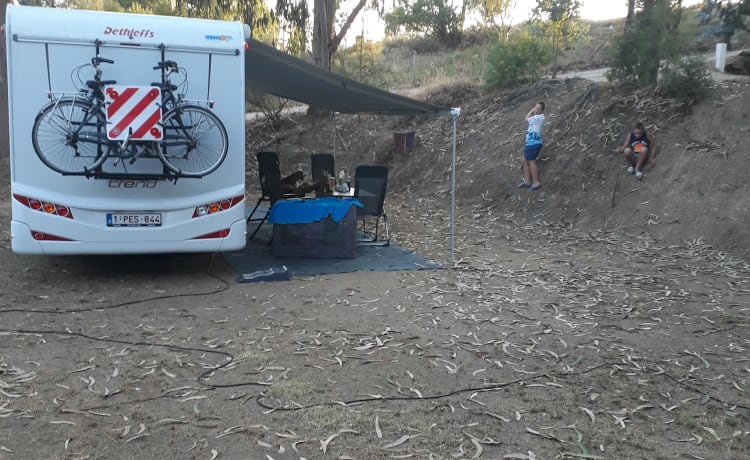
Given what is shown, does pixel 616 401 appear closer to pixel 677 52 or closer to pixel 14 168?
pixel 14 168

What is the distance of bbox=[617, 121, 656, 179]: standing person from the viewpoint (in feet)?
33.8

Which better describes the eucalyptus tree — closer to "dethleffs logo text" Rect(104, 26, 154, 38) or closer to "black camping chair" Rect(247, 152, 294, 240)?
"black camping chair" Rect(247, 152, 294, 240)

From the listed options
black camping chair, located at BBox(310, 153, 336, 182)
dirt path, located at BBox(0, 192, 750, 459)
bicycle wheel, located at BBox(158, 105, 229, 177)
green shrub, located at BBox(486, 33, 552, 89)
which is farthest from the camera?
green shrub, located at BBox(486, 33, 552, 89)

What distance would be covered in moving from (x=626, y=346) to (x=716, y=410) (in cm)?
115

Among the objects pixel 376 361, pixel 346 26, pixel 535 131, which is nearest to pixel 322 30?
pixel 346 26

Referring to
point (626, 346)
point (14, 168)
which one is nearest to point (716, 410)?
point (626, 346)

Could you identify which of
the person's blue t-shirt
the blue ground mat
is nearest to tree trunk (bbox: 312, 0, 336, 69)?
the person's blue t-shirt

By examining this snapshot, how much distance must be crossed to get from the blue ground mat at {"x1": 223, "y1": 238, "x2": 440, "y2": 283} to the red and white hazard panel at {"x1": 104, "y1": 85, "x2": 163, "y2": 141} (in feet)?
5.73

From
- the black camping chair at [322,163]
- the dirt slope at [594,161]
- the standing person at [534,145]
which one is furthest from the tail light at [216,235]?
the standing person at [534,145]

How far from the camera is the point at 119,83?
241 inches

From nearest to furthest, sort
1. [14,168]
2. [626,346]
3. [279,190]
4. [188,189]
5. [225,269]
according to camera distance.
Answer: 1. [626,346]
2. [14,168]
3. [188,189]
4. [225,269]
5. [279,190]

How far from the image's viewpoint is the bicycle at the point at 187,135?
20.0 feet

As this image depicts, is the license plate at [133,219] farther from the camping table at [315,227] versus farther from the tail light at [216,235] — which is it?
the camping table at [315,227]

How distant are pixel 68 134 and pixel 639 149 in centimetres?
790
